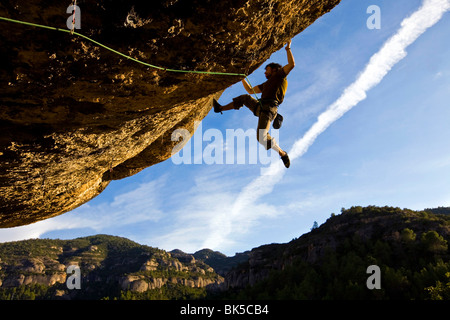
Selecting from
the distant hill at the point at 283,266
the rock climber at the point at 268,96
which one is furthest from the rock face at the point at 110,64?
Result: the distant hill at the point at 283,266

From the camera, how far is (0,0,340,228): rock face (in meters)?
3.36

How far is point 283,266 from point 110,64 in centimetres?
7428

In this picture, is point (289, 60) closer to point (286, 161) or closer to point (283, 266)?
point (286, 161)

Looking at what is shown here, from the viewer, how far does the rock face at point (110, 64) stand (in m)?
3.36

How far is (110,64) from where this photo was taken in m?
4.02

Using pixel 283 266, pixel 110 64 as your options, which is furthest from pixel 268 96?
pixel 283 266

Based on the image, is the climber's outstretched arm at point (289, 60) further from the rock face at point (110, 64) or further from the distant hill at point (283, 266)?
the distant hill at point (283, 266)

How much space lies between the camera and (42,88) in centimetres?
419

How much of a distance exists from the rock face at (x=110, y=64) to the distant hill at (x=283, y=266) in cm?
3433
